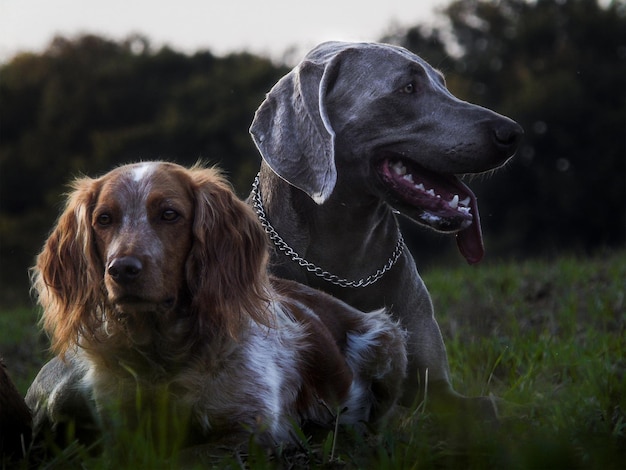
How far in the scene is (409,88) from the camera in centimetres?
486

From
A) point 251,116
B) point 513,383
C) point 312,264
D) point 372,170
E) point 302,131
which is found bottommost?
point 251,116

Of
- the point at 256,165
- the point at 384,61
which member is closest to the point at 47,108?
the point at 256,165

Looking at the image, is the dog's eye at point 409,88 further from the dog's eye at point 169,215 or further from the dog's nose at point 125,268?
the dog's nose at point 125,268

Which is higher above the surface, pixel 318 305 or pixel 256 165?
pixel 318 305

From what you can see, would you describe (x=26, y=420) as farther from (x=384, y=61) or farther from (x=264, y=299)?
(x=384, y=61)

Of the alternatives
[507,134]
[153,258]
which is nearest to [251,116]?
[507,134]

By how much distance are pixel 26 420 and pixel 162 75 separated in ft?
76.5

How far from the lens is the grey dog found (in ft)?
15.4

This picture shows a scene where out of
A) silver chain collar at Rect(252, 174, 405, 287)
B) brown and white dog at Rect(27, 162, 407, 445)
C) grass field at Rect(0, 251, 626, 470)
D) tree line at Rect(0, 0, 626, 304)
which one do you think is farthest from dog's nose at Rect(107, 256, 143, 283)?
tree line at Rect(0, 0, 626, 304)

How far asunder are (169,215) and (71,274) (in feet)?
1.76

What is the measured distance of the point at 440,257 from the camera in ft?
76.0

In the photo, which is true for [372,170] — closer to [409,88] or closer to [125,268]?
[409,88]

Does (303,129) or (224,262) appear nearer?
(224,262)

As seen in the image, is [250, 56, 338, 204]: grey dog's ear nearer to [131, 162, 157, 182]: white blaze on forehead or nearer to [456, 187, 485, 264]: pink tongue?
[456, 187, 485, 264]: pink tongue
